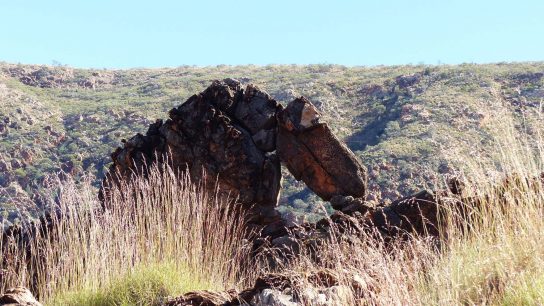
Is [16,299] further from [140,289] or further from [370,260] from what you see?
[370,260]

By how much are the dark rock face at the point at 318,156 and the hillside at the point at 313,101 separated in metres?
7.15

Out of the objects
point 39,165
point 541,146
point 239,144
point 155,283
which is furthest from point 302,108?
point 39,165

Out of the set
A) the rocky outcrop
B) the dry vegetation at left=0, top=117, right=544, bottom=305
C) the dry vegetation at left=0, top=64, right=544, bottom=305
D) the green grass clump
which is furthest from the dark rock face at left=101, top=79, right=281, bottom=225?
the rocky outcrop

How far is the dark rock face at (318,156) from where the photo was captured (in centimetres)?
1030

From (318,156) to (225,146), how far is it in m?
1.43

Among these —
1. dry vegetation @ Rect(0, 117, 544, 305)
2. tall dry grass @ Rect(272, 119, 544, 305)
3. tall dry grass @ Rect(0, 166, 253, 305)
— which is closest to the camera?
tall dry grass @ Rect(272, 119, 544, 305)

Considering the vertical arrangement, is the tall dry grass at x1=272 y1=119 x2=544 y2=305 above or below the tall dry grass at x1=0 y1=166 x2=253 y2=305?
above

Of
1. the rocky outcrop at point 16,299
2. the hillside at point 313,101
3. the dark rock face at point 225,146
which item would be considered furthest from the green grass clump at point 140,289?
the hillside at point 313,101

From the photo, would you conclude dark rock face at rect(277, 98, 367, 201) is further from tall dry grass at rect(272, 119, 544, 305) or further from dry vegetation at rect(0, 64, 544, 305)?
tall dry grass at rect(272, 119, 544, 305)

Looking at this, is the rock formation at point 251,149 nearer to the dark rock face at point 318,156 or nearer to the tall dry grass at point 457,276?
the dark rock face at point 318,156

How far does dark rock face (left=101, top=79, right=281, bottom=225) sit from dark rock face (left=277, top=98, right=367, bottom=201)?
0.38 metres

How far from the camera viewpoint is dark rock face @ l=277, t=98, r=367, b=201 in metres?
10.3

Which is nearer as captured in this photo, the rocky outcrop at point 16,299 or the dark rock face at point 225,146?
the rocky outcrop at point 16,299

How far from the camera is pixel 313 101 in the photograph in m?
35.8
